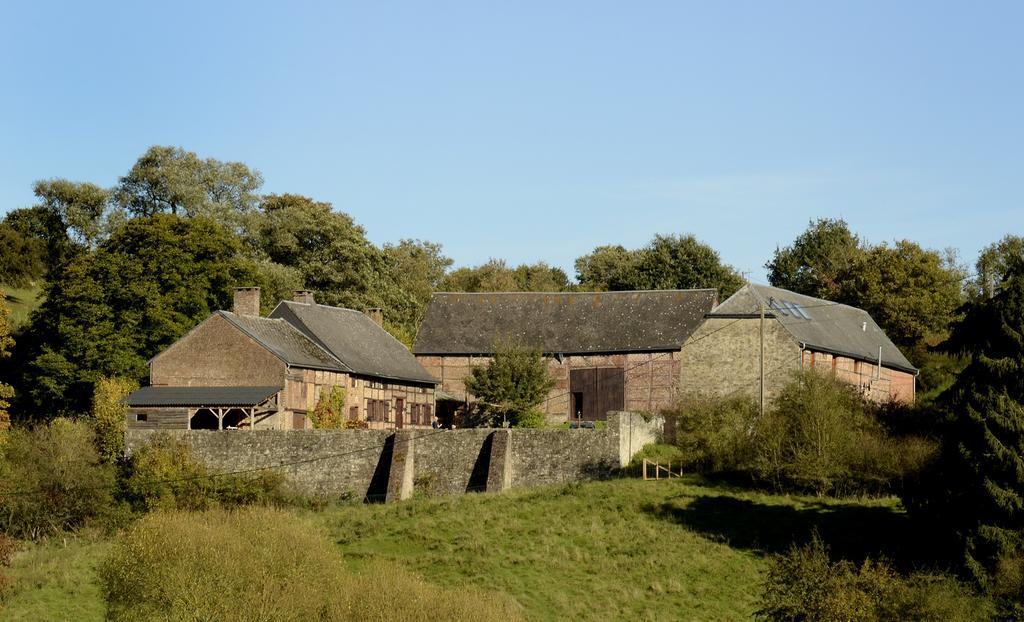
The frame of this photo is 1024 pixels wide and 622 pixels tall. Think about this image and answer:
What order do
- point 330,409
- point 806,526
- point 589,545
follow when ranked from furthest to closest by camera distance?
point 330,409 → point 806,526 → point 589,545

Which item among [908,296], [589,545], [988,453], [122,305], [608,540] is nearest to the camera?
[988,453]

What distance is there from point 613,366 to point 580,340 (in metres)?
2.00

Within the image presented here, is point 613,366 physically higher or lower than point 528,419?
higher

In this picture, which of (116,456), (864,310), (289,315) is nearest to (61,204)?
(289,315)

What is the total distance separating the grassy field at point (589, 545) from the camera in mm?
34844

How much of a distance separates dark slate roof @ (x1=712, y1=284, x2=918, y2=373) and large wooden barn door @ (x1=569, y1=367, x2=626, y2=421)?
4512 millimetres

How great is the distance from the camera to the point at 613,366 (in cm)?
5575

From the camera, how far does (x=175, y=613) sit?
30.6 m

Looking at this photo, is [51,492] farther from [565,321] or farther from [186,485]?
[565,321]

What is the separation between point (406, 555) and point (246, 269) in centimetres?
2102

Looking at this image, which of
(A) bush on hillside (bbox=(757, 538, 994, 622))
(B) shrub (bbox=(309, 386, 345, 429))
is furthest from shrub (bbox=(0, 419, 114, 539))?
(A) bush on hillside (bbox=(757, 538, 994, 622))

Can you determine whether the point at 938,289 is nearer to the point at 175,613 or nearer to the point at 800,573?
the point at 800,573

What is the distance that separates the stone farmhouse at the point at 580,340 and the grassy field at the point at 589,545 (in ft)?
38.3

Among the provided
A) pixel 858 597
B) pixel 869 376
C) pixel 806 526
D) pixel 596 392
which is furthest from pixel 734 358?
pixel 858 597
